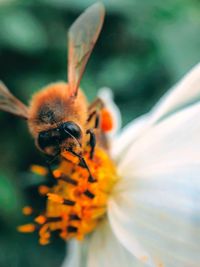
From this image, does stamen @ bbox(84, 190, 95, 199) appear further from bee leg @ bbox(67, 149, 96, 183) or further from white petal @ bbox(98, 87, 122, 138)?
white petal @ bbox(98, 87, 122, 138)

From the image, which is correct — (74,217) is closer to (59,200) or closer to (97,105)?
A: (59,200)

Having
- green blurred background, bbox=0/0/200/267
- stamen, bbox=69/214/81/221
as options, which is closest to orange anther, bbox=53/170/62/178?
stamen, bbox=69/214/81/221

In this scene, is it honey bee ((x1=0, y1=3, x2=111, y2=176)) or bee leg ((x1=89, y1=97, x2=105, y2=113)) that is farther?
bee leg ((x1=89, y1=97, x2=105, y2=113))

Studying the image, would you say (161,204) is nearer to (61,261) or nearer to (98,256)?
(98,256)

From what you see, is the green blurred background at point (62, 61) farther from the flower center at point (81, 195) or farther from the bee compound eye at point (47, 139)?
the bee compound eye at point (47, 139)

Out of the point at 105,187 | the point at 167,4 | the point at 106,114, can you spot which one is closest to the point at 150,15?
the point at 167,4

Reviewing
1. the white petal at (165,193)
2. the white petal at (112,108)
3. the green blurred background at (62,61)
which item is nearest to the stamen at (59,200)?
the white petal at (165,193)
